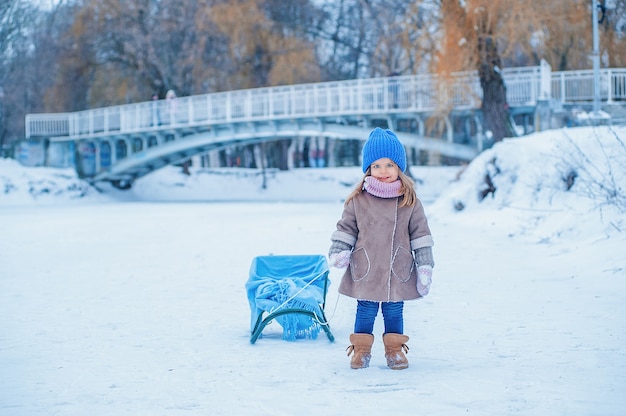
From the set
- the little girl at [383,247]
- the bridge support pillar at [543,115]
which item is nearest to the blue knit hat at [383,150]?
the little girl at [383,247]

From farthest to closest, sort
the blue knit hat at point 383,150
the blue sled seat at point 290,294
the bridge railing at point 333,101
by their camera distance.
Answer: the bridge railing at point 333,101 → the blue sled seat at point 290,294 → the blue knit hat at point 383,150

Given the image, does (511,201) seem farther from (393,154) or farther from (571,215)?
(393,154)

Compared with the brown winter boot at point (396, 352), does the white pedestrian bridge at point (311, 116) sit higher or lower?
higher

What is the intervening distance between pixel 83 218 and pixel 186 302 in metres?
13.7

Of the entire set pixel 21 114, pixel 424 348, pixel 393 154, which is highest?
pixel 21 114

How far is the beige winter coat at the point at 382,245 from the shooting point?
457cm

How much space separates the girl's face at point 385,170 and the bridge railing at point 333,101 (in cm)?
1578

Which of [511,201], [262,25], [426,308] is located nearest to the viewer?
[426,308]

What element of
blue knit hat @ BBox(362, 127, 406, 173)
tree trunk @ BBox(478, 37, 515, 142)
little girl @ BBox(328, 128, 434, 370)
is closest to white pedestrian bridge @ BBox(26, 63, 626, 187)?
tree trunk @ BBox(478, 37, 515, 142)

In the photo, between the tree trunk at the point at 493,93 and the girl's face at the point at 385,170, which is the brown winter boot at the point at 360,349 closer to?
the girl's face at the point at 385,170

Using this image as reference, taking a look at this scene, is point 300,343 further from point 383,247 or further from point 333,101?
point 333,101

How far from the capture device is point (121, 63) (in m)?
36.2

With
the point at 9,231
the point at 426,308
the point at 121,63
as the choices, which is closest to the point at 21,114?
the point at 121,63

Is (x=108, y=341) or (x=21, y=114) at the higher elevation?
(x=21, y=114)
